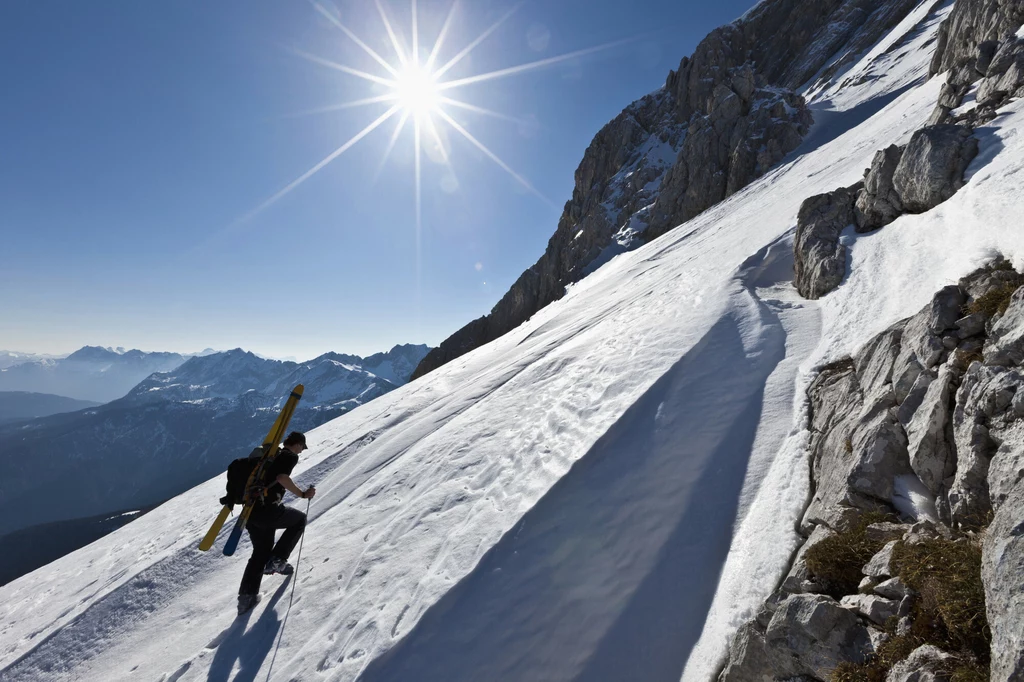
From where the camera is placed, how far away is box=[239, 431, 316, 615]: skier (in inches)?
292

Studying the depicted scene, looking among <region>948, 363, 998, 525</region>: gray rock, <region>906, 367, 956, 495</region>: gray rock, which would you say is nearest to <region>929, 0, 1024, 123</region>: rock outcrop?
<region>906, 367, 956, 495</region>: gray rock

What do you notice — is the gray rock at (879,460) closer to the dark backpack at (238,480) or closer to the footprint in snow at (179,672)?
the dark backpack at (238,480)

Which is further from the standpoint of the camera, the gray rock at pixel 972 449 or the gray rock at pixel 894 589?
the gray rock at pixel 972 449

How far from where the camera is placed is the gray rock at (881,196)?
1181 centimetres

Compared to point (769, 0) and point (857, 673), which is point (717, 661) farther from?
point (769, 0)

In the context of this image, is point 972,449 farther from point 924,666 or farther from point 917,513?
point 924,666

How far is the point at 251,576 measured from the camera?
24.4 feet

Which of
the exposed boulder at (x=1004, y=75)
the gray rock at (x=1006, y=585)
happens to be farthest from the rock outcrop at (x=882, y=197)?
the gray rock at (x=1006, y=585)

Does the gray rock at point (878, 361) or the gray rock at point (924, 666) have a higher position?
the gray rock at point (878, 361)

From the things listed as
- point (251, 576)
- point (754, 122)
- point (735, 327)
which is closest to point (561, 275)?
point (754, 122)

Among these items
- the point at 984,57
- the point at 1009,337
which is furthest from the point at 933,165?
the point at 984,57

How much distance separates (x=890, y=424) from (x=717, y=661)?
3.47 metres

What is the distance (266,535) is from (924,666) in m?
8.39

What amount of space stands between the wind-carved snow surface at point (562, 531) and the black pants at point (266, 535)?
43 centimetres
